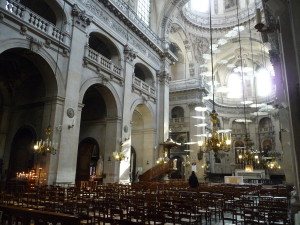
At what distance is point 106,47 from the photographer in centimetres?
1898

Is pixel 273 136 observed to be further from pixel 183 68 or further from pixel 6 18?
pixel 6 18

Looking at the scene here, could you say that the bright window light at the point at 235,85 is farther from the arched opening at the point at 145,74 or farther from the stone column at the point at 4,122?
the stone column at the point at 4,122

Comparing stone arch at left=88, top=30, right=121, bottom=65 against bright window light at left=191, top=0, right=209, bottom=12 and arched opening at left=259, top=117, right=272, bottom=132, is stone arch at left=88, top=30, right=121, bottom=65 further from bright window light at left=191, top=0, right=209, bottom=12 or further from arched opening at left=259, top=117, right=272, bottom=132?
arched opening at left=259, top=117, right=272, bottom=132

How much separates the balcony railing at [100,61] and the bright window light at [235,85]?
82.2 ft

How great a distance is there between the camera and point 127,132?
1728cm

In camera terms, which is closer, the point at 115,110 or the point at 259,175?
the point at 115,110

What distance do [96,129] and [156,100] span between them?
6678 millimetres

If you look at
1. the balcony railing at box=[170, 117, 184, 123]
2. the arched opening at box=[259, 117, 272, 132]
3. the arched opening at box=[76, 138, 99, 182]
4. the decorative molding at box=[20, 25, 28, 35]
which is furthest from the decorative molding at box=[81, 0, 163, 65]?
the arched opening at box=[259, 117, 272, 132]

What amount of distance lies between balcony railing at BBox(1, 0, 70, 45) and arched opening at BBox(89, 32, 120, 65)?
3.82 metres

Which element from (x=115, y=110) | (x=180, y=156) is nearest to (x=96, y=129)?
(x=115, y=110)

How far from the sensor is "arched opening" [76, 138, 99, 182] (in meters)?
17.4

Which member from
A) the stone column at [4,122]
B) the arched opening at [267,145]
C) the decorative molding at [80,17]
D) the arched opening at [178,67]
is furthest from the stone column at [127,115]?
the arched opening at [267,145]

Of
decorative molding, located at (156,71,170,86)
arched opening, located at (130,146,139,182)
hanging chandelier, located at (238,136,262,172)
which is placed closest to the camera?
hanging chandelier, located at (238,136,262,172)

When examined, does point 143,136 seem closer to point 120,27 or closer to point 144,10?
point 120,27
